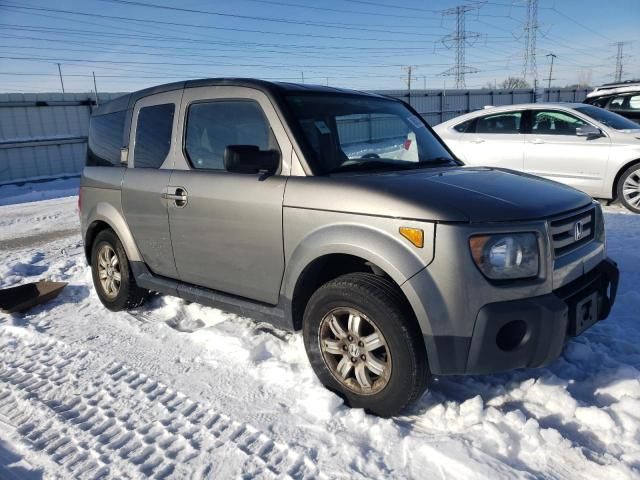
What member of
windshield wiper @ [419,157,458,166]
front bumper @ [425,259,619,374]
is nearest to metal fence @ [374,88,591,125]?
windshield wiper @ [419,157,458,166]

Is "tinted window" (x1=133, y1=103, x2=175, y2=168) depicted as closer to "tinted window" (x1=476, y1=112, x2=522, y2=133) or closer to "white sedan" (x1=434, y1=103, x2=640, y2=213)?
"white sedan" (x1=434, y1=103, x2=640, y2=213)

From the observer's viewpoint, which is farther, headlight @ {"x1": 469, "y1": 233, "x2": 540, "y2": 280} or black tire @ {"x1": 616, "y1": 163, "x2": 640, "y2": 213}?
black tire @ {"x1": 616, "y1": 163, "x2": 640, "y2": 213}

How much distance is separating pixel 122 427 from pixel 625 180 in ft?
24.2

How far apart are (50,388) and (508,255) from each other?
294 cm

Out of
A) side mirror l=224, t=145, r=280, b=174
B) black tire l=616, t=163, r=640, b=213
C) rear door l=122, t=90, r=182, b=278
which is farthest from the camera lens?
black tire l=616, t=163, r=640, b=213

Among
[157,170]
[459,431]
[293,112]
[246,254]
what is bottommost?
[459,431]

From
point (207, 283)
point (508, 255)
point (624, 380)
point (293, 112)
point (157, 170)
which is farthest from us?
point (157, 170)

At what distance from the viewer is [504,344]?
2.51 m

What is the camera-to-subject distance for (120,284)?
178 inches

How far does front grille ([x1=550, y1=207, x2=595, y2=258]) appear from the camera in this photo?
262 cm

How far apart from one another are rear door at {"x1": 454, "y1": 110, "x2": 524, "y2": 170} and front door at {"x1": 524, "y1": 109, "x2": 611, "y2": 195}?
19 cm

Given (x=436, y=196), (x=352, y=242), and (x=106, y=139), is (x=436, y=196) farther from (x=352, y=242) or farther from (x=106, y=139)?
(x=106, y=139)

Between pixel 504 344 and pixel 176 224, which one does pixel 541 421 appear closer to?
pixel 504 344

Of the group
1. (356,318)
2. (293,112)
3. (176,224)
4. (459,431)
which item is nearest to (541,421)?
(459,431)
